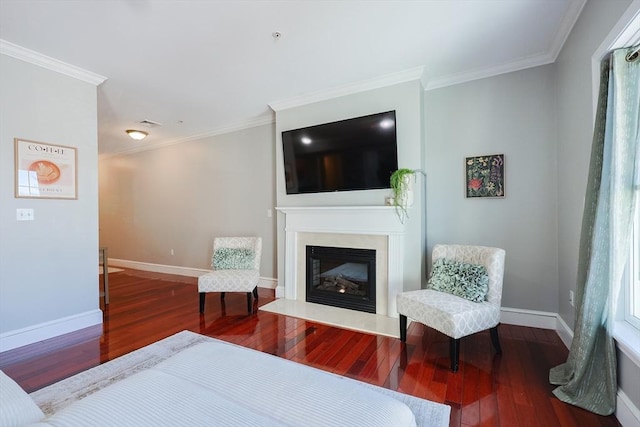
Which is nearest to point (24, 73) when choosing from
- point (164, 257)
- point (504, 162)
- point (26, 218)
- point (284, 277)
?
point (26, 218)

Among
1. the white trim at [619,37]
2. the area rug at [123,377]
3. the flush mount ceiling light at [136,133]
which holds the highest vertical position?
the flush mount ceiling light at [136,133]

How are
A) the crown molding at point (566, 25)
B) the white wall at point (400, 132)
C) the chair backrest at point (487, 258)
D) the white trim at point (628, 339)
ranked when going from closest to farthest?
the white trim at point (628, 339)
the crown molding at point (566, 25)
the chair backrest at point (487, 258)
the white wall at point (400, 132)

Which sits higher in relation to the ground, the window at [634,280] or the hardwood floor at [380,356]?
the window at [634,280]

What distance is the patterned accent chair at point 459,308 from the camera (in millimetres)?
2047

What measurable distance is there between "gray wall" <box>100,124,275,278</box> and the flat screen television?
78cm

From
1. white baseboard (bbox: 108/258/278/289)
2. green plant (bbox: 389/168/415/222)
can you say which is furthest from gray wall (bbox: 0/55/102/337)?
green plant (bbox: 389/168/415/222)

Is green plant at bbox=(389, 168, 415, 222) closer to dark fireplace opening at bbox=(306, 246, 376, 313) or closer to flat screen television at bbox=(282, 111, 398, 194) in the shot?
flat screen television at bbox=(282, 111, 398, 194)

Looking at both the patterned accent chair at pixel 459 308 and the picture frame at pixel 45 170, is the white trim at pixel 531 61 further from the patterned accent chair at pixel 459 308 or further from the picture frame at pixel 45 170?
the picture frame at pixel 45 170

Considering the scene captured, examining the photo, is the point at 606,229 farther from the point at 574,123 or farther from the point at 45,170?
the point at 45,170

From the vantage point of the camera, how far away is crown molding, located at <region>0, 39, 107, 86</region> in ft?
7.96

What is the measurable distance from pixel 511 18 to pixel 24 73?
4.21 m

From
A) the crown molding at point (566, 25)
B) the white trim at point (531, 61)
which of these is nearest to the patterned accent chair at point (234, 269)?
the white trim at point (531, 61)

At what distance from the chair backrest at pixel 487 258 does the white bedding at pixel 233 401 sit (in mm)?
1684

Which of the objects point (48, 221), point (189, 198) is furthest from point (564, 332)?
point (189, 198)
